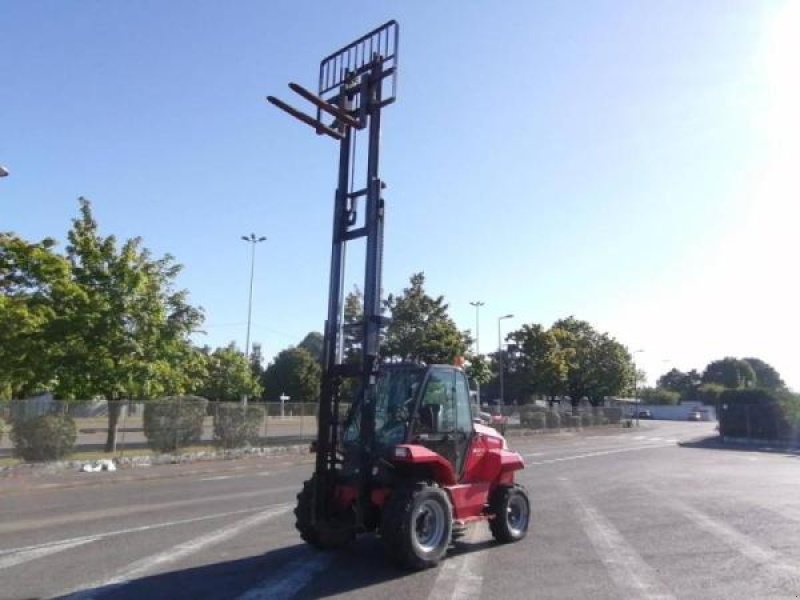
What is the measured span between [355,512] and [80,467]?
15.2 metres

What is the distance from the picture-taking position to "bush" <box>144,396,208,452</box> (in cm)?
2314

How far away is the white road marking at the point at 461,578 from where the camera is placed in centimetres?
654

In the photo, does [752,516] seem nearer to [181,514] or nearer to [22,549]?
[181,514]

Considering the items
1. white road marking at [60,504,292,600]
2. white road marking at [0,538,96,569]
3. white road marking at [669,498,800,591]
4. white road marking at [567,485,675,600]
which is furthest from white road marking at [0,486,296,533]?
white road marking at [669,498,800,591]

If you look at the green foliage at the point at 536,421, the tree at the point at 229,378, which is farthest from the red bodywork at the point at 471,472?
the tree at the point at 229,378

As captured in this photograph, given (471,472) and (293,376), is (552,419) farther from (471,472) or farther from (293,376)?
(471,472)

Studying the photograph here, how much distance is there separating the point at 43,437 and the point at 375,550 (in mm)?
14616

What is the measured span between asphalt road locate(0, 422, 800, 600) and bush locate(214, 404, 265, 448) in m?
9.42

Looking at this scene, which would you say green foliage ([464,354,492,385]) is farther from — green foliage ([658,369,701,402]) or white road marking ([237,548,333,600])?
green foliage ([658,369,701,402])

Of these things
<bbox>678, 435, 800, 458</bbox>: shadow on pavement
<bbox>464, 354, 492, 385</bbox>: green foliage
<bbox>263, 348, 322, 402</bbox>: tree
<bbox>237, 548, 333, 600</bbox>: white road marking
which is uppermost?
<bbox>263, 348, 322, 402</bbox>: tree

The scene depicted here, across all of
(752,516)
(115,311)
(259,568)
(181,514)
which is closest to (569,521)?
(752,516)

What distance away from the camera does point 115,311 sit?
80.7 ft

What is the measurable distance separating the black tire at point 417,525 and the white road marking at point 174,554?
2.60m

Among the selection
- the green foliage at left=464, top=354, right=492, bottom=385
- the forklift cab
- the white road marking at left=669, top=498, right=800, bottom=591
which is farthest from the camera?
the green foliage at left=464, top=354, right=492, bottom=385
